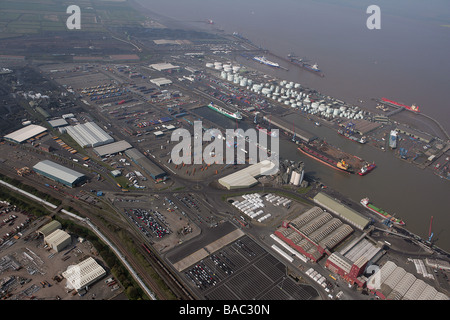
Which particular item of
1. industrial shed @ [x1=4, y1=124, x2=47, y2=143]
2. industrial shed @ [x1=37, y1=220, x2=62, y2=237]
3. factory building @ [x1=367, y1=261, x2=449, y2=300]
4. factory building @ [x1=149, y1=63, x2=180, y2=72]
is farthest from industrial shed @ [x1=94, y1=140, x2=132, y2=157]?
factory building @ [x1=149, y1=63, x2=180, y2=72]

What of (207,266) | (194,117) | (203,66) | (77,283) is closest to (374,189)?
(207,266)

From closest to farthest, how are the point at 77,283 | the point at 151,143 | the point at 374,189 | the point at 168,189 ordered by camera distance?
the point at 77,283 < the point at 168,189 < the point at 374,189 < the point at 151,143

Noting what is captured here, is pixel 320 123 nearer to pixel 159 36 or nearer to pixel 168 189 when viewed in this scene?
pixel 168 189

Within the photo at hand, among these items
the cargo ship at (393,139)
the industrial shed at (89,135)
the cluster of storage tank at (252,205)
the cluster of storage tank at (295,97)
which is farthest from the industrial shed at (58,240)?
the cargo ship at (393,139)

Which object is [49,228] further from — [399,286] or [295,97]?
[295,97]

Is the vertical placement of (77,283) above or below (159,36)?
below

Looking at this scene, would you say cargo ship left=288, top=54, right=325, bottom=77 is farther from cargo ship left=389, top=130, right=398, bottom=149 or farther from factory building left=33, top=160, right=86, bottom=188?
factory building left=33, top=160, right=86, bottom=188
